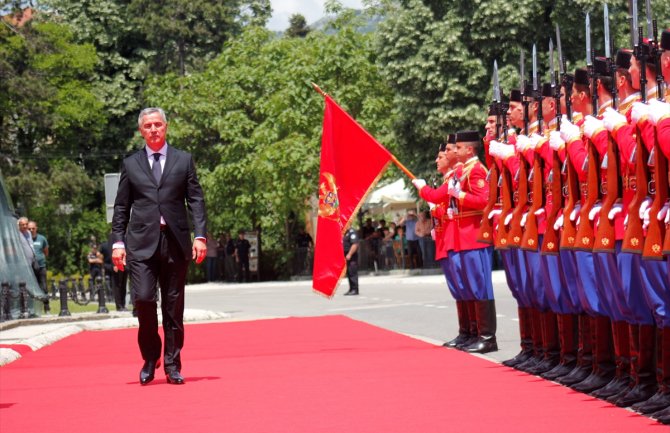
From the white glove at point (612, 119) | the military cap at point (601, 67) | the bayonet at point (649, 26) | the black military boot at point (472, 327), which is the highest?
the bayonet at point (649, 26)

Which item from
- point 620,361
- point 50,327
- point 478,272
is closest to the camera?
point 620,361

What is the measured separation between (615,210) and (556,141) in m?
1.42

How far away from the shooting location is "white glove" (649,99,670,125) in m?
8.12

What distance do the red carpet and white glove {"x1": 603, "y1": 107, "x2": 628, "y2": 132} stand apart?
169cm

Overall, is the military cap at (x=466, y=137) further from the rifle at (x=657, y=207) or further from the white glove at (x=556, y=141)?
the rifle at (x=657, y=207)

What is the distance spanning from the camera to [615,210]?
8.98 m

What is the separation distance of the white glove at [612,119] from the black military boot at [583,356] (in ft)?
5.69

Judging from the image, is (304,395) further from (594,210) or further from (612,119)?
(612,119)

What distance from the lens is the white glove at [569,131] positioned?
9929mm

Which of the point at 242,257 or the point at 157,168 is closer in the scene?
the point at 157,168

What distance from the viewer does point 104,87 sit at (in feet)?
214

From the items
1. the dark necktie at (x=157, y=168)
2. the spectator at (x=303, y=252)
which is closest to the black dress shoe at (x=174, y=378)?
the dark necktie at (x=157, y=168)

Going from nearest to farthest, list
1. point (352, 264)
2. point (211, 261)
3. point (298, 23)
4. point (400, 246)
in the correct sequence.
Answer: point (352, 264)
point (400, 246)
point (211, 261)
point (298, 23)

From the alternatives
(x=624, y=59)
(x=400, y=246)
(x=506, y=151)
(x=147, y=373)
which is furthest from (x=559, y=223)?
(x=400, y=246)
